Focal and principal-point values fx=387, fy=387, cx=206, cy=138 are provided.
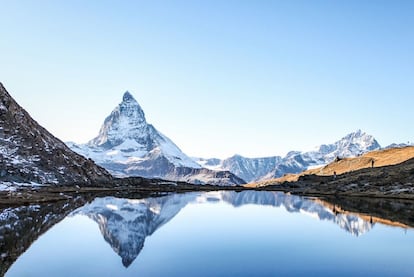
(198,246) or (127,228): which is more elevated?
(198,246)

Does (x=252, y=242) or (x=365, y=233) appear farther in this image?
(x=365, y=233)

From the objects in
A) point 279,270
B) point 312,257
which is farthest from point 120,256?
point 312,257

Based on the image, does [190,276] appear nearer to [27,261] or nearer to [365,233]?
[27,261]

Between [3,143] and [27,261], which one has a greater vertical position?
[3,143]

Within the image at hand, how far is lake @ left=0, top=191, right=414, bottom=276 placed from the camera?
40688mm

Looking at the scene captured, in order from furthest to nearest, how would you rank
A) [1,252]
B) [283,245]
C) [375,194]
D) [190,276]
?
[375,194] < [283,245] < [1,252] < [190,276]

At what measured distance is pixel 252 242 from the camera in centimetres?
5956

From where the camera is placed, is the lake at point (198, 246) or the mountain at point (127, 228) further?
the mountain at point (127, 228)

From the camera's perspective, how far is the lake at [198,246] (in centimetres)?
4069

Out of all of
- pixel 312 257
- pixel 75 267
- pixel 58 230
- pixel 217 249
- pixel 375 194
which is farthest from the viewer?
pixel 375 194

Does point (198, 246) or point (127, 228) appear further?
point (127, 228)

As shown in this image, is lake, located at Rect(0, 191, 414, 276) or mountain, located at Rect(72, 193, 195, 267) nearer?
lake, located at Rect(0, 191, 414, 276)

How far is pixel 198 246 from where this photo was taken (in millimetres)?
55344

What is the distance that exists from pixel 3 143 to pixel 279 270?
182 metres
